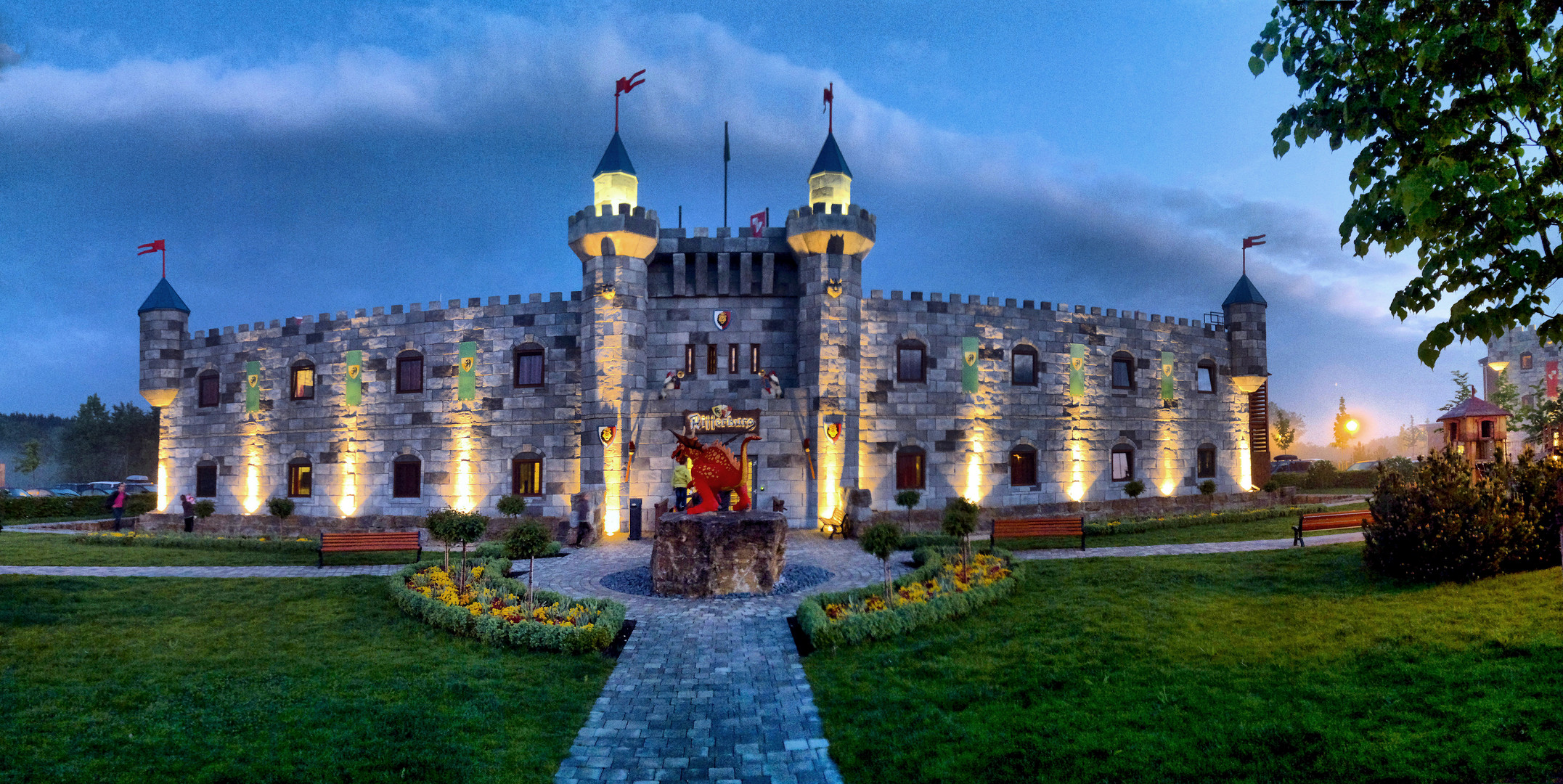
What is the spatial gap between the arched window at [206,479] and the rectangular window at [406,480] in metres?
8.98

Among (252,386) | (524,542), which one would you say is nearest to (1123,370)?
(524,542)

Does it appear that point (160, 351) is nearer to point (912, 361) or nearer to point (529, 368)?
point (529, 368)

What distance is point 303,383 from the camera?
2898cm

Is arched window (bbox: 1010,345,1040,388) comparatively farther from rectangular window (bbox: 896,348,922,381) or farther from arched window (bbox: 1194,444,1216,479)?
arched window (bbox: 1194,444,1216,479)

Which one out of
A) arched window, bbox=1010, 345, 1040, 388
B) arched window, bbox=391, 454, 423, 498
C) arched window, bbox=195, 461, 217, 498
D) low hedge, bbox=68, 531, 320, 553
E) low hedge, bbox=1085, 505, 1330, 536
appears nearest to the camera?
low hedge, bbox=68, 531, 320, 553

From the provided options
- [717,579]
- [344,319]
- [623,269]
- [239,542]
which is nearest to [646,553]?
[717,579]

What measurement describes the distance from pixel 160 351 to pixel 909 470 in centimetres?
3155

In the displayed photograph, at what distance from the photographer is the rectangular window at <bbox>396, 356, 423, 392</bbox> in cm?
2767

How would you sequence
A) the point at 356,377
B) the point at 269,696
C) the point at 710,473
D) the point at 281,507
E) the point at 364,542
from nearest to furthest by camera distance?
the point at 269,696, the point at 710,473, the point at 364,542, the point at 281,507, the point at 356,377

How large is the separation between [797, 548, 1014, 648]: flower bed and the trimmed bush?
6616mm

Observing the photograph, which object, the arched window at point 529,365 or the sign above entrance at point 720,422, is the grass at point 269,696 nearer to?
the sign above entrance at point 720,422

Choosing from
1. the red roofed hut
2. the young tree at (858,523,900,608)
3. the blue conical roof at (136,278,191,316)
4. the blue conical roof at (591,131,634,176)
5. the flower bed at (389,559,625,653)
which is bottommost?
the flower bed at (389,559,625,653)

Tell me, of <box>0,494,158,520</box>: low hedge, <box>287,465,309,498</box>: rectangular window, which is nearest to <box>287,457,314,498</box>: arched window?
<box>287,465,309,498</box>: rectangular window

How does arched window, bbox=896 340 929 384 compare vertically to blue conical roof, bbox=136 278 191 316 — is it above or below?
below
